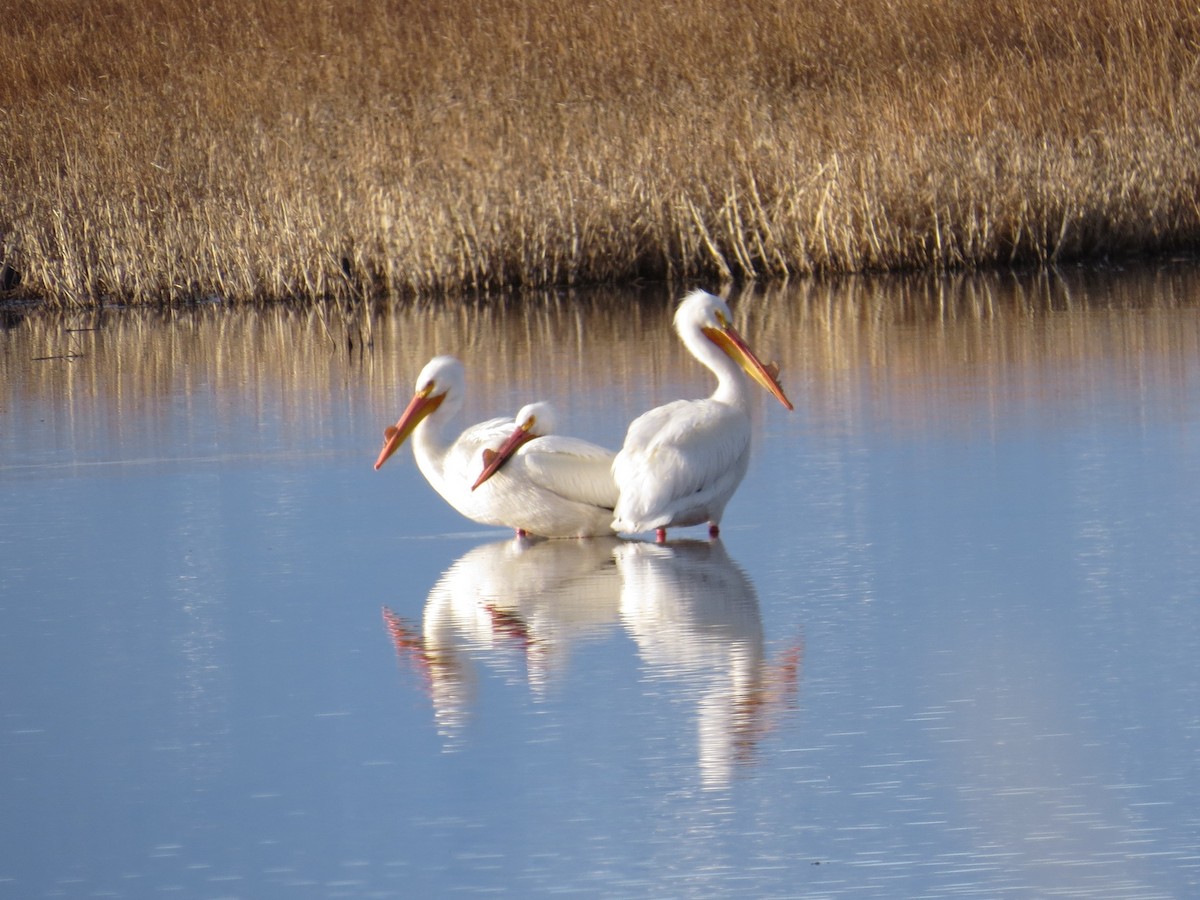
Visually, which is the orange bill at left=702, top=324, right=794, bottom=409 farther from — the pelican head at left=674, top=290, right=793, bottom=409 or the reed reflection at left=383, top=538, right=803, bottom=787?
the reed reflection at left=383, top=538, right=803, bottom=787

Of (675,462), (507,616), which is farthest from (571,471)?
(507,616)

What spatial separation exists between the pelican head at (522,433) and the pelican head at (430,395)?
433 mm

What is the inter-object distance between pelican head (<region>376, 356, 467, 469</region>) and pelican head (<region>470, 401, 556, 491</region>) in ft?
1.42

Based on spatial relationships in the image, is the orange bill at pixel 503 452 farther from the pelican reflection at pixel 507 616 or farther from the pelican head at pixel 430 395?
the pelican head at pixel 430 395

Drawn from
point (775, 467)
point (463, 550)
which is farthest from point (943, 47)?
point (463, 550)

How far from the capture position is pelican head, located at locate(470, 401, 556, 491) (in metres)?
5.54

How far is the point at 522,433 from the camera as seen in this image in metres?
5.64

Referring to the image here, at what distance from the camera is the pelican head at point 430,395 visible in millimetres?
6039

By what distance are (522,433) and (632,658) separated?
1608 mm

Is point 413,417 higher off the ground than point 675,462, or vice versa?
point 413,417

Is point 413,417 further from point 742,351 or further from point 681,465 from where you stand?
point 681,465

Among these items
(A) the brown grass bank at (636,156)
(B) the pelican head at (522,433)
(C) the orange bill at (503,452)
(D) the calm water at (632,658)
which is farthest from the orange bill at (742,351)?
(A) the brown grass bank at (636,156)

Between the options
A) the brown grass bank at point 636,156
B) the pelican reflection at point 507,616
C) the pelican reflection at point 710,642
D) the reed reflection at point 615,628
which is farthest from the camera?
the brown grass bank at point 636,156

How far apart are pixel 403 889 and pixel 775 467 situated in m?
3.27
